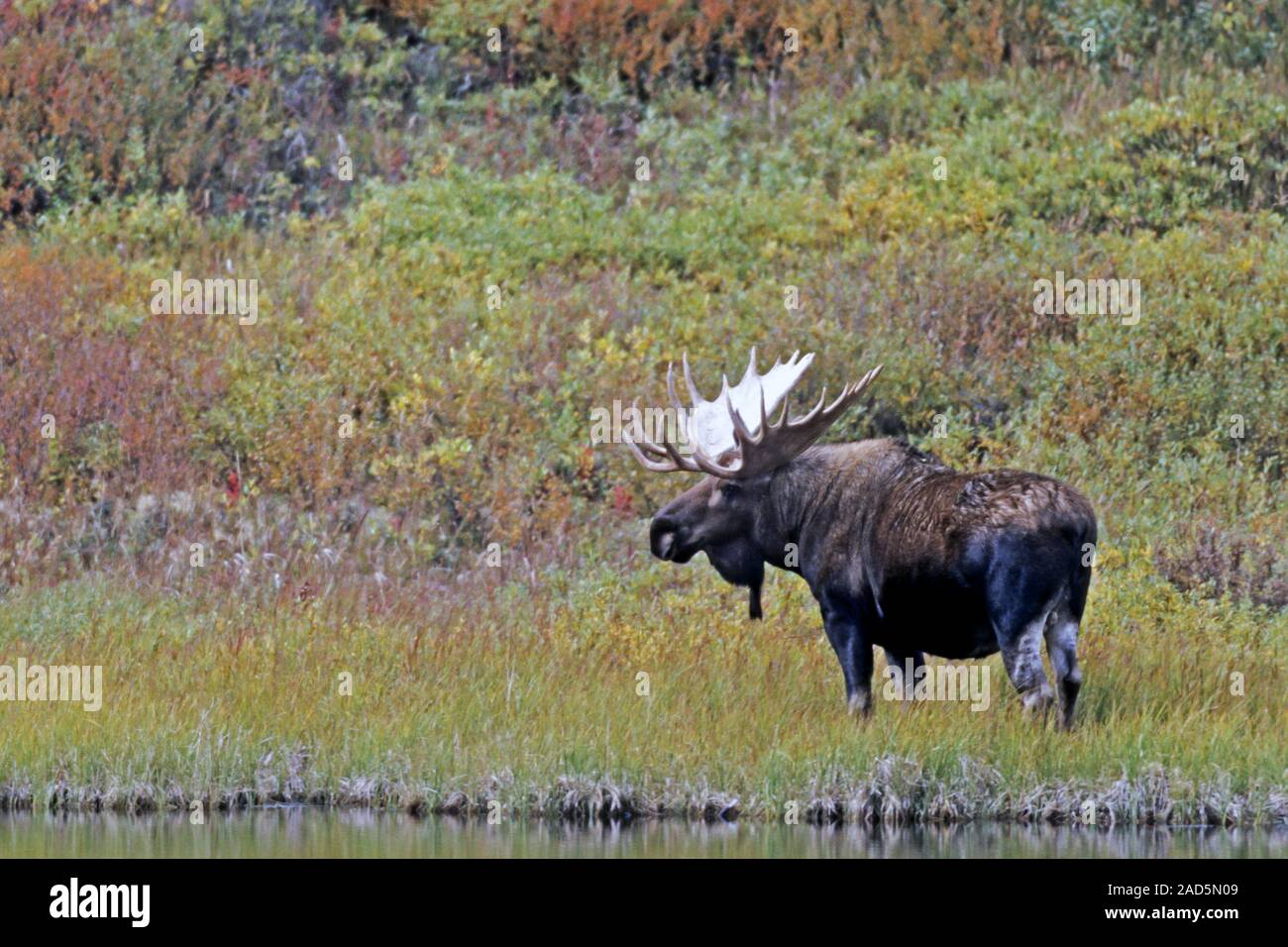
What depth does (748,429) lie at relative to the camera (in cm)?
1230

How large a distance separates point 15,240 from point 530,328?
15.2 feet

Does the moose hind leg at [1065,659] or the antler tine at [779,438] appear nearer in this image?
the moose hind leg at [1065,659]

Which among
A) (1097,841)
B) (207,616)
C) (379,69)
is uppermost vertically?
(379,69)

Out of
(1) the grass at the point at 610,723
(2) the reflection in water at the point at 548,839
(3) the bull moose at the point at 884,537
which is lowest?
(2) the reflection in water at the point at 548,839

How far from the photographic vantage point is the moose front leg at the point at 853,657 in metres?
11.3

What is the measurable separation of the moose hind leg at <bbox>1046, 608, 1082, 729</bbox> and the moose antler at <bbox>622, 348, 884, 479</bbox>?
1.57 m

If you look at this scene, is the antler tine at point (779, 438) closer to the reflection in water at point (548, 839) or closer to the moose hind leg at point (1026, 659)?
the moose hind leg at point (1026, 659)

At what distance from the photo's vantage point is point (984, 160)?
1956cm

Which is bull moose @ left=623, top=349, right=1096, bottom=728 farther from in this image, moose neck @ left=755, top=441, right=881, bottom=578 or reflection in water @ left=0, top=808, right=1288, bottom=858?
reflection in water @ left=0, top=808, right=1288, bottom=858

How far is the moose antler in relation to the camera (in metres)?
11.8

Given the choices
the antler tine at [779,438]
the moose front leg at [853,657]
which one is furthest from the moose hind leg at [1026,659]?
the antler tine at [779,438]

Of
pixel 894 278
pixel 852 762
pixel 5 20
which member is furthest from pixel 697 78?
pixel 852 762

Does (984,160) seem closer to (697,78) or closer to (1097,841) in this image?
→ (697,78)

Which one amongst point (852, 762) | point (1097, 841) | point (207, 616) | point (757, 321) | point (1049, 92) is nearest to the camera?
point (1097, 841)
